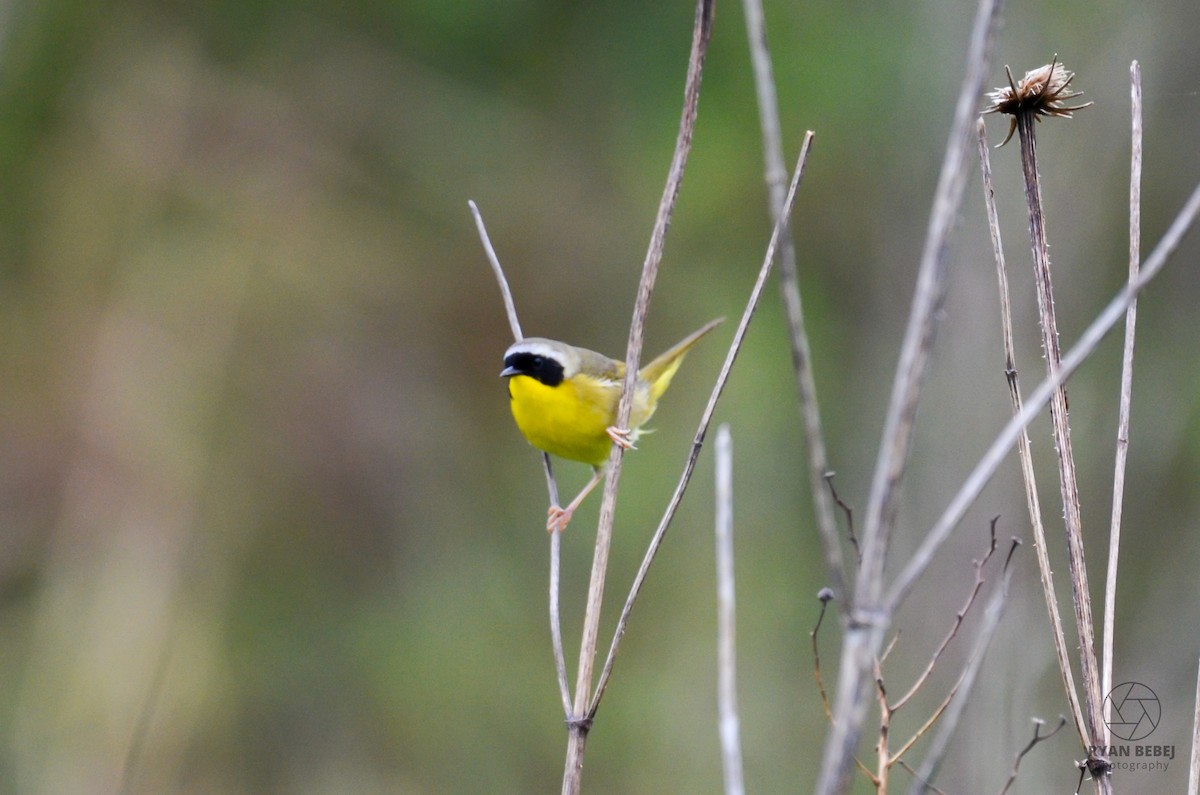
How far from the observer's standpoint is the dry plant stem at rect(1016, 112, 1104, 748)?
4.11 ft

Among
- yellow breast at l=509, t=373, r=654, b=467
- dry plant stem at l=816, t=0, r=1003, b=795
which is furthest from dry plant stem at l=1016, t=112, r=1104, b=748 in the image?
yellow breast at l=509, t=373, r=654, b=467

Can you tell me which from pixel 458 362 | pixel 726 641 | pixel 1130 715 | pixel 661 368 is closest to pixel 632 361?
pixel 726 641

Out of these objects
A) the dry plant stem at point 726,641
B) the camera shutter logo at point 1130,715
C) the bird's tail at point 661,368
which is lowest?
the dry plant stem at point 726,641

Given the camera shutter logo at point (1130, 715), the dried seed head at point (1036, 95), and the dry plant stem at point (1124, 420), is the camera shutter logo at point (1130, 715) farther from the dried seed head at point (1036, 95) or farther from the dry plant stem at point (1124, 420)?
the dried seed head at point (1036, 95)

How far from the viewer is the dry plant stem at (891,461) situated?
34.6 inches

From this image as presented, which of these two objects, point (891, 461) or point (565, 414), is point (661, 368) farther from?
point (891, 461)

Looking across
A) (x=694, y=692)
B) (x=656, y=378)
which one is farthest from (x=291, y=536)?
(x=656, y=378)

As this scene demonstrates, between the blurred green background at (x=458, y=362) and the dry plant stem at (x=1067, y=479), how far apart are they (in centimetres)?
→ 357

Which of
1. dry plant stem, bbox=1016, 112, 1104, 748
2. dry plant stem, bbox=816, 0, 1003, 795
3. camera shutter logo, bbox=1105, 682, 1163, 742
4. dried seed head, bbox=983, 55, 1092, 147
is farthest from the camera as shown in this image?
camera shutter logo, bbox=1105, 682, 1163, 742

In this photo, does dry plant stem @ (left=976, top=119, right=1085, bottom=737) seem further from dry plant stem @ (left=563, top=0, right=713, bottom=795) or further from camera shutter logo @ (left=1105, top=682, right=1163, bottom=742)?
dry plant stem @ (left=563, top=0, right=713, bottom=795)

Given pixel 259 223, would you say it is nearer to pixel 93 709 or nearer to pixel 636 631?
pixel 93 709

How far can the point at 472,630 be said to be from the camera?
21.7 ft

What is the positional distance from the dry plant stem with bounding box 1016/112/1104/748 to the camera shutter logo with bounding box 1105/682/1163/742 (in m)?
0.09

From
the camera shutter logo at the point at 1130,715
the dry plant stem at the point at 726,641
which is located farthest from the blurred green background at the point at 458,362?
the dry plant stem at the point at 726,641
